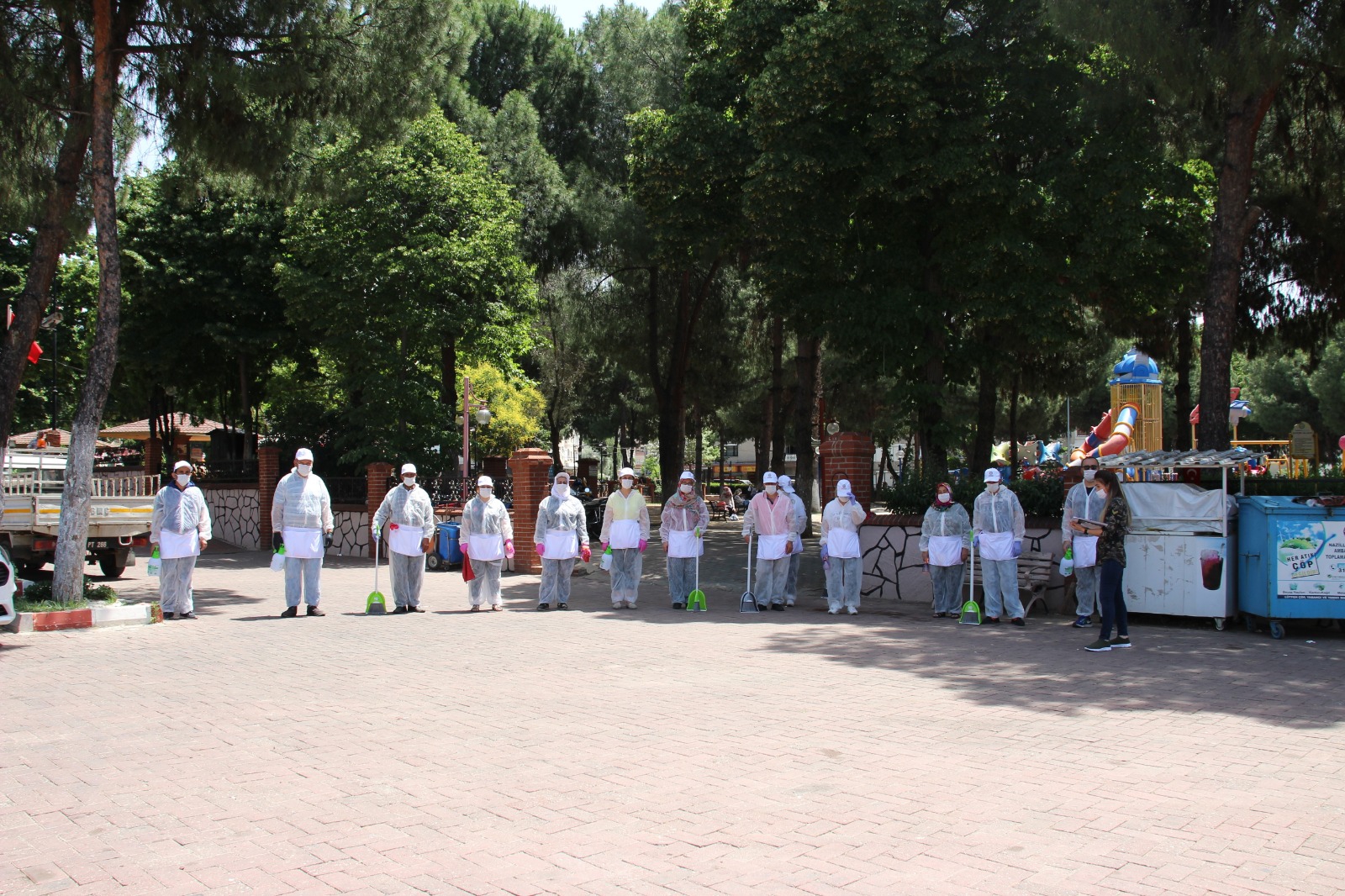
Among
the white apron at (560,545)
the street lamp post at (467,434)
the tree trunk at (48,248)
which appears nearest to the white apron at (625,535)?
the white apron at (560,545)

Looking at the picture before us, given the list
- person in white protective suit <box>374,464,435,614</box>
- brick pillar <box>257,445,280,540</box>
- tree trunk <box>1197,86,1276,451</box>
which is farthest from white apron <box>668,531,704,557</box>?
brick pillar <box>257,445,280,540</box>

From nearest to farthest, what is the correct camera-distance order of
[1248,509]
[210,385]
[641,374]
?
1. [1248,509]
2. [210,385]
3. [641,374]

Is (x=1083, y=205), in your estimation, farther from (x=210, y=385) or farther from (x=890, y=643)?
(x=210, y=385)

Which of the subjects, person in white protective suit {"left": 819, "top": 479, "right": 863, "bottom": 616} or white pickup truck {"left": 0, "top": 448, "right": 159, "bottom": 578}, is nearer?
person in white protective suit {"left": 819, "top": 479, "right": 863, "bottom": 616}

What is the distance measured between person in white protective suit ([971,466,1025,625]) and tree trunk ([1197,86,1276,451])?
4085mm

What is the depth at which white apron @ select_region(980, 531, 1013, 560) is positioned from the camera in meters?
12.4

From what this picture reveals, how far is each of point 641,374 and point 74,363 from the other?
19445 millimetres

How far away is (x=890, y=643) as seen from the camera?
10.9 m

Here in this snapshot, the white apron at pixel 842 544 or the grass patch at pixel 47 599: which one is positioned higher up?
the white apron at pixel 842 544

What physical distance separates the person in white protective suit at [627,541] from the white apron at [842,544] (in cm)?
236

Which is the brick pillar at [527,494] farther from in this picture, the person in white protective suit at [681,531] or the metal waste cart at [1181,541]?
the metal waste cart at [1181,541]

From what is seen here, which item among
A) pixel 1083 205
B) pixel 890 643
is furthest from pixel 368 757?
pixel 1083 205

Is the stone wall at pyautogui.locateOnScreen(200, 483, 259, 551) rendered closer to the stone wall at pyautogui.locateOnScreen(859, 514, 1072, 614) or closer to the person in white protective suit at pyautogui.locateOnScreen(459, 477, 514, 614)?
the person in white protective suit at pyautogui.locateOnScreen(459, 477, 514, 614)

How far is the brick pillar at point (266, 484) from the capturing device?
83.4 feet
